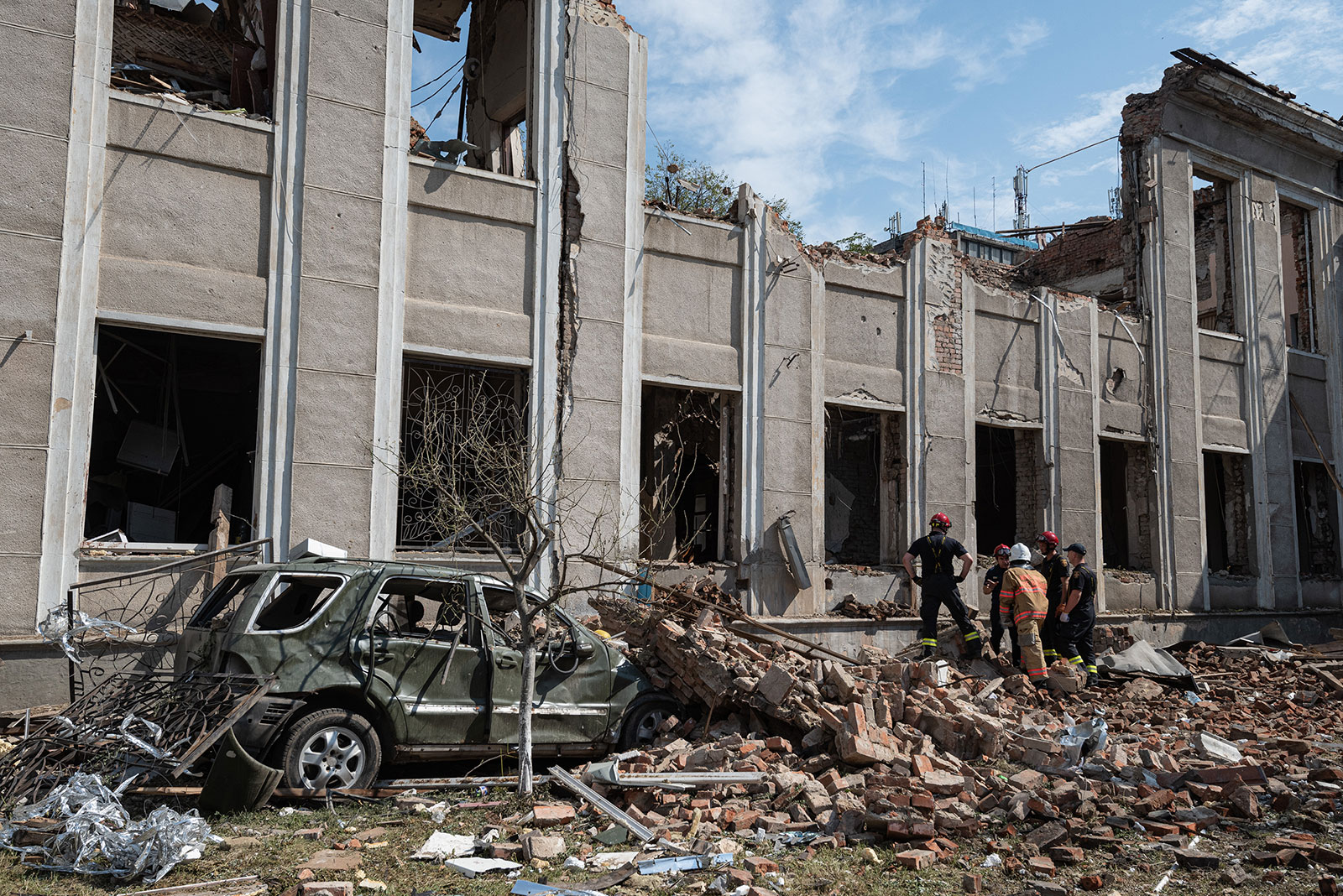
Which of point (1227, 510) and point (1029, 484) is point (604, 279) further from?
point (1227, 510)

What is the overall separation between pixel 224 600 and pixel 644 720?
3386 millimetres

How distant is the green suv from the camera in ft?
21.1

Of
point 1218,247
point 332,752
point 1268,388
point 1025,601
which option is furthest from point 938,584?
point 1218,247

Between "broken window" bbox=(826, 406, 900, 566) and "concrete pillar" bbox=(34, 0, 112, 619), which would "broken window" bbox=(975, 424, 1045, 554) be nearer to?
"broken window" bbox=(826, 406, 900, 566)

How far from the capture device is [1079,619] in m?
11.0

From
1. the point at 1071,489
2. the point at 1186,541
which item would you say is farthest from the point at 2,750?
the point at 1186,541

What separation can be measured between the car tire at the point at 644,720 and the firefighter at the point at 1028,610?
4.31m

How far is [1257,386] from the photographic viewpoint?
59.8 feet

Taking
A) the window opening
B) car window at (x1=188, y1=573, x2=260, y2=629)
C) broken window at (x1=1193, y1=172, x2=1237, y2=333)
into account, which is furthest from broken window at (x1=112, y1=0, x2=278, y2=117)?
broken window at (x1=1193, y1=172, x2=1237, y2=333)

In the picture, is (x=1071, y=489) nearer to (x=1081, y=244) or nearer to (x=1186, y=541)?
(x=1186, y=541)

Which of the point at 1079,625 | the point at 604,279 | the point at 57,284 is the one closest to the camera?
the point at 57,284

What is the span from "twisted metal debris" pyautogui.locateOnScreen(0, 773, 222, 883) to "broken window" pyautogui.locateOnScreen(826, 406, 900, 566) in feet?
33.0

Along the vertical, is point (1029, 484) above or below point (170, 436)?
below

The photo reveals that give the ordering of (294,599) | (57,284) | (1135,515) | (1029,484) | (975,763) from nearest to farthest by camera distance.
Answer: (294,599) → (975,763) → (57,284) → (1029,484) → (1135,515)
